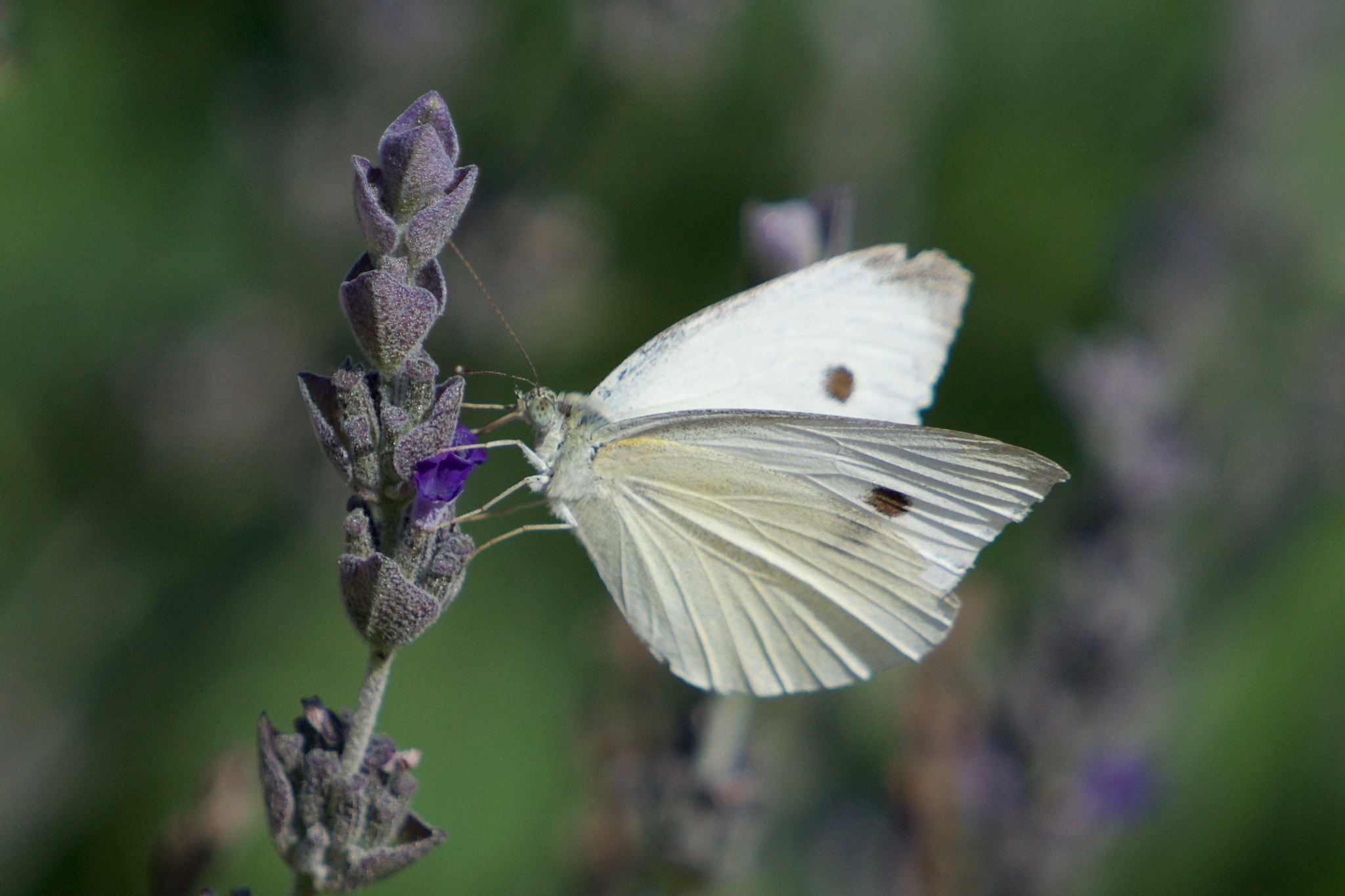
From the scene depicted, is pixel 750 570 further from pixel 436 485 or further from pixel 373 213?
pixel 373 213

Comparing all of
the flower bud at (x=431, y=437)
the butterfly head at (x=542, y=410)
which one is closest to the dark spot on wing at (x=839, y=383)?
the butterfly head at (x=542, y=410)

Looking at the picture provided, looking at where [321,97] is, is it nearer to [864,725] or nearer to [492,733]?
[492,733]

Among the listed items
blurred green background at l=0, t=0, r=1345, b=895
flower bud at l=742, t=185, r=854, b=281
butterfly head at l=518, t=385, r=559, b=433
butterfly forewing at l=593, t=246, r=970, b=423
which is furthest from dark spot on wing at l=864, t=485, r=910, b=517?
blurred green background at l=0, t=0, r=1345, b=895

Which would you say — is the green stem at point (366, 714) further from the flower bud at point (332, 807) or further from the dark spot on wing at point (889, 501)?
the dark spot on wing at point (889, 501)

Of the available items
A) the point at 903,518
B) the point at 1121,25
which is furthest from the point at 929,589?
the point at 1121,25

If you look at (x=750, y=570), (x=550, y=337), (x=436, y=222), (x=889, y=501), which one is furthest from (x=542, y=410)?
(x=550, y=337)

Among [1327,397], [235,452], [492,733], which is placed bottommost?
[492,733]

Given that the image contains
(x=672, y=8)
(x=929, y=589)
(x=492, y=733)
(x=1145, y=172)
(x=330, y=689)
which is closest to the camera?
(x=929, y=589)
